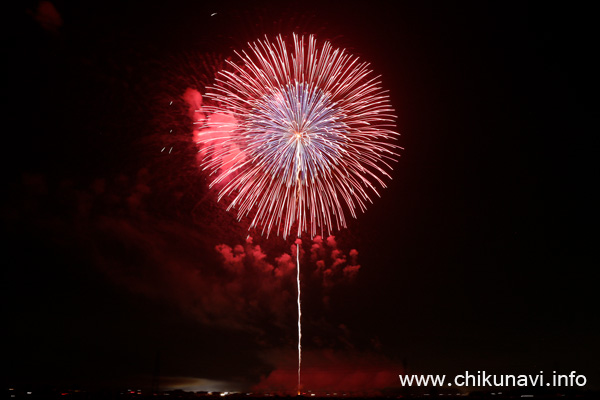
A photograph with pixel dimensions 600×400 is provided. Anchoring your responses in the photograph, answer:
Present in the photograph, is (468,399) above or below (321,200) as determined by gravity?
below

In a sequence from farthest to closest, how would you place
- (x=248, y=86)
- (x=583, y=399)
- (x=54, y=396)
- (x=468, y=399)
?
(x=54, y=396) < (x=468, y=399) < (x=583, y=399) < (x=248, y=86)

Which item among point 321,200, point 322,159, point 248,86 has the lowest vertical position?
point 321,200

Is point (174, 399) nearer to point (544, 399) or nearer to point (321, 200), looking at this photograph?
point (321, 200)

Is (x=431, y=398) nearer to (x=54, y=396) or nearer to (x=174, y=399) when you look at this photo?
(x=174, y=399)

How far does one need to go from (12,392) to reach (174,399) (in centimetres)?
1430

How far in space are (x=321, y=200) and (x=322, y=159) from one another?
1.62 metres

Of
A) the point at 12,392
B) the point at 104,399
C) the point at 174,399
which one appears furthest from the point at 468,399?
the point at 12,392

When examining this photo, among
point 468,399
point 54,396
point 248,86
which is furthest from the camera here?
point 54,396

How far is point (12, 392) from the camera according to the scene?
3631 cm

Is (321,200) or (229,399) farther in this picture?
(229,399)

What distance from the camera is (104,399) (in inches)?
1270

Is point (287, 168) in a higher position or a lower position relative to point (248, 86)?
lower

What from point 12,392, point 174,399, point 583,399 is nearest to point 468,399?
point 583,399

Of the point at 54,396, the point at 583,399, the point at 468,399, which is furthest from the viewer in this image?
the point at 54,396
